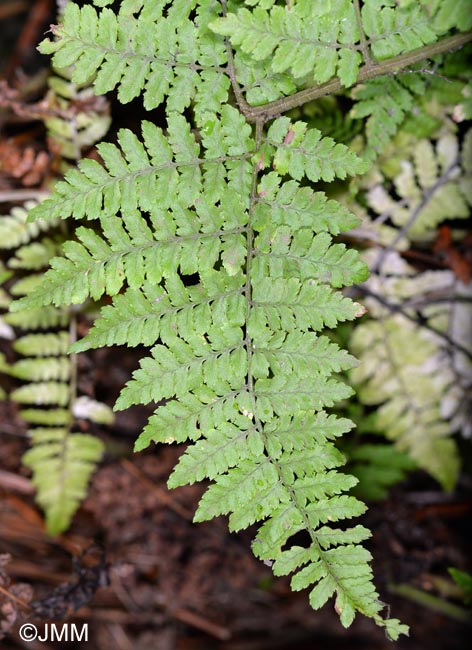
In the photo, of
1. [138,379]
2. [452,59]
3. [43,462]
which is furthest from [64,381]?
[452,59]

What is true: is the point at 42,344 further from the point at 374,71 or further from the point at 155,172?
the point at 374,71

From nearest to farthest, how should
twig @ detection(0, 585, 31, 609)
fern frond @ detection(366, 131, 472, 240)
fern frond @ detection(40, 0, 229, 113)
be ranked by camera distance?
fern frond @ detection(40, 0, 229, 113), twig @ detection(0, 585, 31, 609), fern frond @ detection(366, 131, 472, 240)

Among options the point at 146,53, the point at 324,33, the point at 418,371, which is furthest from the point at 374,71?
the point at 418,371

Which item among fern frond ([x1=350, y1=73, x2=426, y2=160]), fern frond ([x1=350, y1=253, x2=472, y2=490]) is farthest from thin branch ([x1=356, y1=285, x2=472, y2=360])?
fern frond ([x1=350, y1=73, x2=426, y2=160])

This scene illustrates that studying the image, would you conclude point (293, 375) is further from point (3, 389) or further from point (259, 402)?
point (3, 389)

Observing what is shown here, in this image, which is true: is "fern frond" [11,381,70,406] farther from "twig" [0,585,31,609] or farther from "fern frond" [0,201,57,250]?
"twig" [0,585,31,609]

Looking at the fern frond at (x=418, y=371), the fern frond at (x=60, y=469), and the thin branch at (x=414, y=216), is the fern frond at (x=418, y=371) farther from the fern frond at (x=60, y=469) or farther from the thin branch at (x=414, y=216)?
the fern frond at (x=60, y=469)

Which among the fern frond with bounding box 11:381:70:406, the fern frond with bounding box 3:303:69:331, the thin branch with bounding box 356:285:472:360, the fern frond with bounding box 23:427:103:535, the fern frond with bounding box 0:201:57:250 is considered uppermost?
the fern frond with bounding box 0:201:57:250
